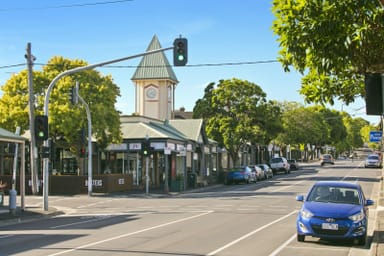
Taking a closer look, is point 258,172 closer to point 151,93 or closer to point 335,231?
point 151,93

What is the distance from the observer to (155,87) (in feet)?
228

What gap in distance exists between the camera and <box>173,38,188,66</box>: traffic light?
19.7m

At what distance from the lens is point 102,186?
3831 centimetres

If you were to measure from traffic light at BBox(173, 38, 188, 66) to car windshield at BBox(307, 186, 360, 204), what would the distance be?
6957 millimetres

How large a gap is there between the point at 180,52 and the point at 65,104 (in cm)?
1937

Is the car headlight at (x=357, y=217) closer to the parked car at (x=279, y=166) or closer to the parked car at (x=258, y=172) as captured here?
the parked car at (x=258, y=172)

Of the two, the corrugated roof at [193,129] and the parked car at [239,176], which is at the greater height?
the corrugated roof at [193,129]

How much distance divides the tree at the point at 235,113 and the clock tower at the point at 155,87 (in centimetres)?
1152

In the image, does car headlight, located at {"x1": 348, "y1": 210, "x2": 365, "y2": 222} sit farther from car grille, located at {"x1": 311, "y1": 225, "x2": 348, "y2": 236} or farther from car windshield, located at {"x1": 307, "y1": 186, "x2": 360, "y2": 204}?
car windshield, located at {"x1": 307, "y1": 186, "x2": 360, "y2": 204}

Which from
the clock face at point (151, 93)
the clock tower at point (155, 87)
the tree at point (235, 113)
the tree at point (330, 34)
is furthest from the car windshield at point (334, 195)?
the clock face at point (151, 93)

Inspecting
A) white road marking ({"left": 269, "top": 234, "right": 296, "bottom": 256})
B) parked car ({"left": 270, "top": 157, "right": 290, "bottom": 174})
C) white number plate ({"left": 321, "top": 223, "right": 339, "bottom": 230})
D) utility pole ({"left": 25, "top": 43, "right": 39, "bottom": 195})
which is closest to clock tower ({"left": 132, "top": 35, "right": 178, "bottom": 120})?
parked car ({"left": 270, "top": 157, "right": 290, "bottom": 174})

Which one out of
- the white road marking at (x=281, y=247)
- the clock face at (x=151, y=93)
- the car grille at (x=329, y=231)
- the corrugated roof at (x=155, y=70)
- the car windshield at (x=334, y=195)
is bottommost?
the white road marking at (x=281, y=247)

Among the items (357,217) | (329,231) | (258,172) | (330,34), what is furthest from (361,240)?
(258,172)

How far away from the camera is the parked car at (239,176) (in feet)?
160
